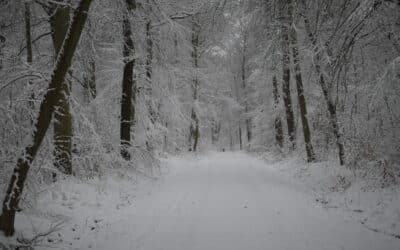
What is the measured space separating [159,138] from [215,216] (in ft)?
24.5

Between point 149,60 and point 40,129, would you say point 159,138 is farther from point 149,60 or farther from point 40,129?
point 40,129

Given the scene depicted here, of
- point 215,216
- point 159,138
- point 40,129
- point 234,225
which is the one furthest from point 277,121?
point 40,129

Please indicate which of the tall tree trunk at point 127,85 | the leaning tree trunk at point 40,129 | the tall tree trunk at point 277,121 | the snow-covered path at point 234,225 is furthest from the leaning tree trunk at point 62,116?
the tall tree trunk at point 277,121

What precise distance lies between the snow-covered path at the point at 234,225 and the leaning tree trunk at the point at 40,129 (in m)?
1.42

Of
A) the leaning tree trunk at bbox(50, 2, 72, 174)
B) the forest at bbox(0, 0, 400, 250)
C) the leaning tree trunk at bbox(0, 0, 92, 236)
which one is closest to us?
the leaning tree trunk at bbox(0, 0, 92, 236)

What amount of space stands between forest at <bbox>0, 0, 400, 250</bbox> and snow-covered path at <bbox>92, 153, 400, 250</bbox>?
0.12 feet

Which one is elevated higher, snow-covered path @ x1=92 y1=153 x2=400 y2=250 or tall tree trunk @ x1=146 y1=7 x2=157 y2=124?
tall tree trunk @ x1=146 y1=7 x2=157 y2=124

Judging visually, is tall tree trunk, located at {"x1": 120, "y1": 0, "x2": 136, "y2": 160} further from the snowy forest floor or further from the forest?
the snowy forest floor

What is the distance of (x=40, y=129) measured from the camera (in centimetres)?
352

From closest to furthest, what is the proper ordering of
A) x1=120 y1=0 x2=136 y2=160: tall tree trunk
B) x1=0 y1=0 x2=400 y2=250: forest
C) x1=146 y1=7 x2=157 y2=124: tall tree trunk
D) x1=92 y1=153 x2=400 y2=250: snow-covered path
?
x1=0 y1=0 x2=400 y2=250: forest
x1=92 y1=153 x2=400 y2=250: snow-covered path
x1=120 y1=0 x2=136 y2=160: tall tree trunk
x1=146 y1=7 x2=157 y2=124: tall tree trunk

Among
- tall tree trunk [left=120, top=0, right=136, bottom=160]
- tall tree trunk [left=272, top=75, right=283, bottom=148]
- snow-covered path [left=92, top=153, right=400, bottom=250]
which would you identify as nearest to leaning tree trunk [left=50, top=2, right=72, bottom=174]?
snow-covered path [left=92, top=153, right=400, bottom=250]

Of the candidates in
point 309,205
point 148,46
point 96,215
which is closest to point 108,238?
point 96,215

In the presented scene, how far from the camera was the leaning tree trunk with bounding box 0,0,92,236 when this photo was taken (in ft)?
11.3

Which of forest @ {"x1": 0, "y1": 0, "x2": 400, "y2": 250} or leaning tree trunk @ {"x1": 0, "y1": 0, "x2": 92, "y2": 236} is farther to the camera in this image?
forest @ {"x1": 0, "y1": 0, "x2": 400, "y2": 250}
